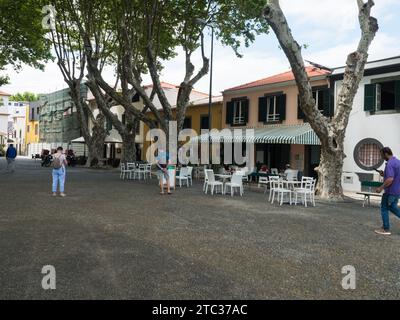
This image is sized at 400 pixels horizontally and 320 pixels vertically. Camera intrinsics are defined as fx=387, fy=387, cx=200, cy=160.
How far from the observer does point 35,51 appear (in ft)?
91.6

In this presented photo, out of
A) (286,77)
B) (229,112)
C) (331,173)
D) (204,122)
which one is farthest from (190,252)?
(204,122)

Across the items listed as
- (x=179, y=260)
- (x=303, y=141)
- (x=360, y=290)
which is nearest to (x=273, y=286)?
(x=360, y=290)

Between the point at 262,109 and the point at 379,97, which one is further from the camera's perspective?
the point at 262,109

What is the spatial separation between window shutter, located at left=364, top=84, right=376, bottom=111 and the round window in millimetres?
1429

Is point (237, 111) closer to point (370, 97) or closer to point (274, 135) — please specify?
point (274, 135)

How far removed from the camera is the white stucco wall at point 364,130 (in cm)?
1650

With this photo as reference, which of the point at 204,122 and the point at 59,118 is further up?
the point at 59,118

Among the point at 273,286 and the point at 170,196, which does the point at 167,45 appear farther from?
the point at 273,286

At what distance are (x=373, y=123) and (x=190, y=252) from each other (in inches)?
558

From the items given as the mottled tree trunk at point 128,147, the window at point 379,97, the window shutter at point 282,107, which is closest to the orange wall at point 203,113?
the mottled tree trunk at point 128,147

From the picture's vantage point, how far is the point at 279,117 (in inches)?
864

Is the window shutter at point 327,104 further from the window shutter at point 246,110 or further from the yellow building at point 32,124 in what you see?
the yellow building at point 32,124

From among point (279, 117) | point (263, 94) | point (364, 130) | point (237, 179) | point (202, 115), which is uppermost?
point (263, 94)

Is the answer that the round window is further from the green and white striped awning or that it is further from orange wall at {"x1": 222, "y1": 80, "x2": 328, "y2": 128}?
orange wall at {"x1": 222, "y1": 80, "x2": 328, "y2": 128}
